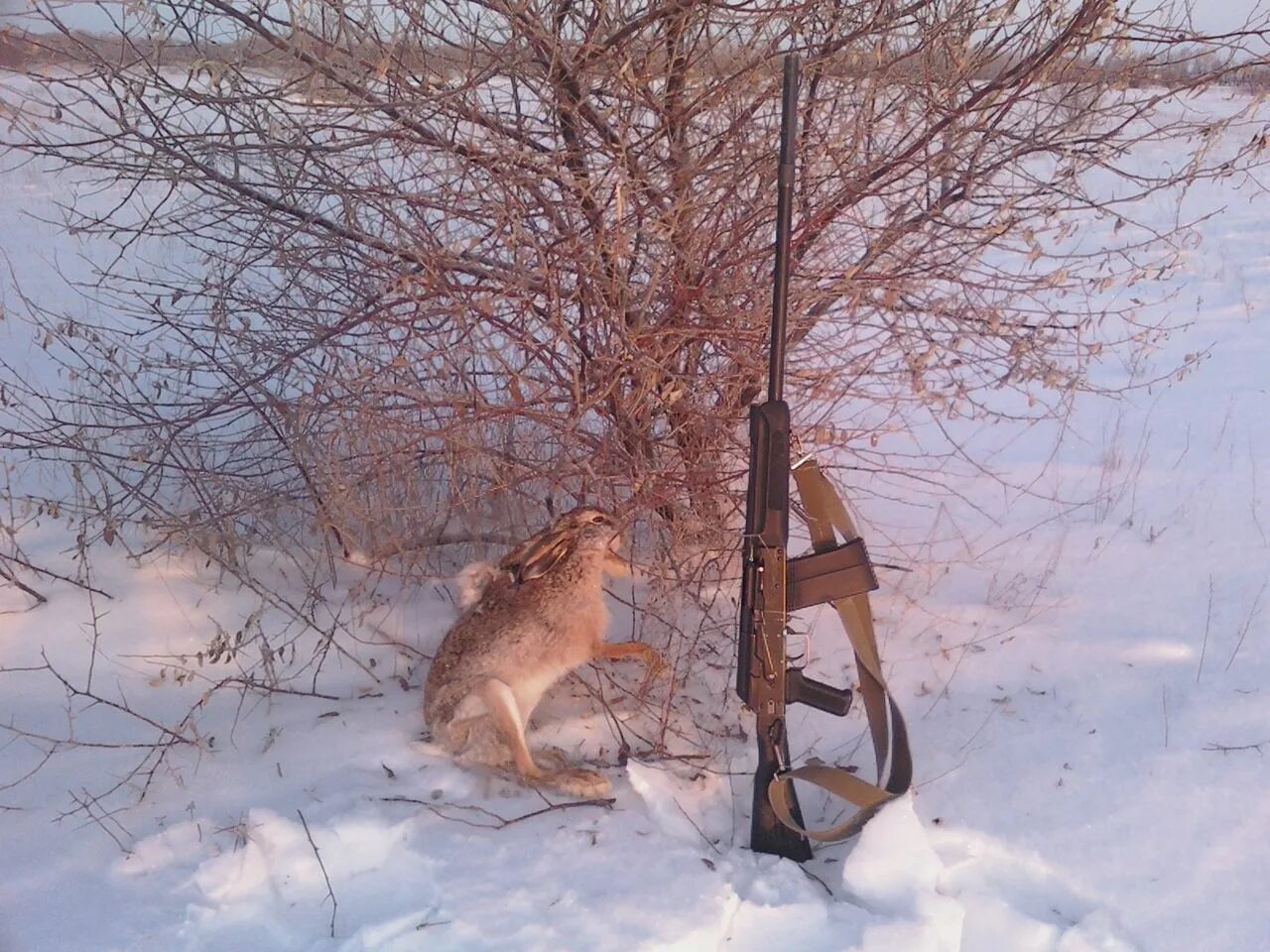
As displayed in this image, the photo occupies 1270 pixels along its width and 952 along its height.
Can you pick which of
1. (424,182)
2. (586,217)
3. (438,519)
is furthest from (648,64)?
(438,519)

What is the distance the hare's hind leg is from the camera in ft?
9.85

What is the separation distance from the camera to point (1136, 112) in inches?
131

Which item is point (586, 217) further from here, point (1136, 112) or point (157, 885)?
point (157, 885)

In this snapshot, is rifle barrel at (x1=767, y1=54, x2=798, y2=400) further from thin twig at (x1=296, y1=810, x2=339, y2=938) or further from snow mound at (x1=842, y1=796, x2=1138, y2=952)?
thin twig at (x1=296, y1=810, x2=339, y2=938)

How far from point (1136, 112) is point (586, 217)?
192cm

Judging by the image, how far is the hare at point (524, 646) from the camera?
3.08 meters

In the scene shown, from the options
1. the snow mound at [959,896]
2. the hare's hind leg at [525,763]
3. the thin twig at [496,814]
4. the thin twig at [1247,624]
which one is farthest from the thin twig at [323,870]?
the thin twig at [1247,624]

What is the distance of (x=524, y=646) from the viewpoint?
3.30 meters

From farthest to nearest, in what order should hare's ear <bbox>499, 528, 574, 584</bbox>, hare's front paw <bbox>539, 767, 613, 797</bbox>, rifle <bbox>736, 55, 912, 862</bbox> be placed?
hare's ear <bbox>499, 528, 574, 584</bbox> < hare's front paw <bbox>539, 767, 613, 797</bbox> < rifle <bbox>736, 55, 912, 862</bbox>

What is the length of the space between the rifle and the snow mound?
113 mm

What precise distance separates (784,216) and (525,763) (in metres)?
1.81

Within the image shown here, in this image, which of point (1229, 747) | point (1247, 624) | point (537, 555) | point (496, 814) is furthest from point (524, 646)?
point (1247, 624)

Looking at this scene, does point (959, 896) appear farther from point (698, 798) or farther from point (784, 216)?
point (784, 216)

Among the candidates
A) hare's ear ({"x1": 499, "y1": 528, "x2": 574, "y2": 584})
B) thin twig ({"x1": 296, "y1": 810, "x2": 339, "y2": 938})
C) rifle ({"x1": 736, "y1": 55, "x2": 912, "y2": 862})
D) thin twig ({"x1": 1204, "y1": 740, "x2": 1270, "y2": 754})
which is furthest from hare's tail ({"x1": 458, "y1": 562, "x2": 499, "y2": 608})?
thin twig ({"x1": 1204, "y1": 740, "x2": 1270, "y2": 754})
